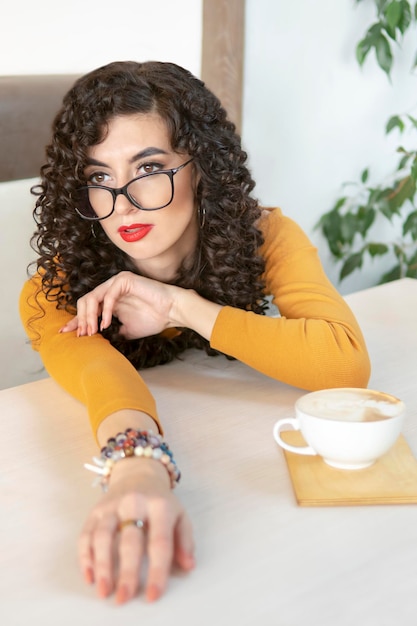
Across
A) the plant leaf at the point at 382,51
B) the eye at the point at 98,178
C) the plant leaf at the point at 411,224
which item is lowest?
the plant leaf at the point at 411,224

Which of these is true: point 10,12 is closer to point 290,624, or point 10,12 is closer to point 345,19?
point 345,19

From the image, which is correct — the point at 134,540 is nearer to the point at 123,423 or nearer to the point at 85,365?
the point at 123,423

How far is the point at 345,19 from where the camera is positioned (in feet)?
9.20

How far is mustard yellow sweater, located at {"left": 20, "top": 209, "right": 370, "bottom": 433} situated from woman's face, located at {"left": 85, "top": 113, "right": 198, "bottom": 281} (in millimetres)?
175

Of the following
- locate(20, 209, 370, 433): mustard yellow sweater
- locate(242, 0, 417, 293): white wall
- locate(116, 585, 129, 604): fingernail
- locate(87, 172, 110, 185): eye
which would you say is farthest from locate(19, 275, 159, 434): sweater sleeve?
locate(242, 0, 417, 293): white wall

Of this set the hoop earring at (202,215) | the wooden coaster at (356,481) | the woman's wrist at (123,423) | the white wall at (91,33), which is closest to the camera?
the wooden coaster at (356,481)

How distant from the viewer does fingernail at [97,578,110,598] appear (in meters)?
0.76

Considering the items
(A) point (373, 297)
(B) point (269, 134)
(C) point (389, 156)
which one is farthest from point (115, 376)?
(C) point (389, 156)

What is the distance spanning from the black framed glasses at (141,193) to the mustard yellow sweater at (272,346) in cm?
21

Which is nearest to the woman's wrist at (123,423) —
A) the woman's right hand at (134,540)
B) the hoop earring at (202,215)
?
the woman's right hand at (134,540)

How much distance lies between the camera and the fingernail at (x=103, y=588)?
0.76 meters

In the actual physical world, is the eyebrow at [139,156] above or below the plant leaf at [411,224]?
above

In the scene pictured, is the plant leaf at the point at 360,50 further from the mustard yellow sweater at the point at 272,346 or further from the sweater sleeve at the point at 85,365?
the sweater sleeve at the point at 85,365

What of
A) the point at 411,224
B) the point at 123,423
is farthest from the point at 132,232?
the point at 411,224
